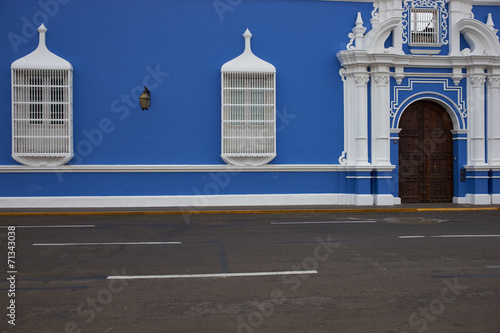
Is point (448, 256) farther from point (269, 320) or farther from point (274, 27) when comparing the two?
point (274, 27)

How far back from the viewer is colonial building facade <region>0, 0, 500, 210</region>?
14188 millimetres

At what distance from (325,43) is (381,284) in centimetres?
1117

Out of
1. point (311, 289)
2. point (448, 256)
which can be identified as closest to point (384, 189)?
point (448, 256)

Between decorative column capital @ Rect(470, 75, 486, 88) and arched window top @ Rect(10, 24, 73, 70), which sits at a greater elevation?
arched window top @ Rect(10, 24, 73, 70)

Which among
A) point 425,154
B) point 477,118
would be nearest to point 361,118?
point 425,154

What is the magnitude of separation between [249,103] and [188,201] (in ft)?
11.7

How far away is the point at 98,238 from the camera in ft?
28.9

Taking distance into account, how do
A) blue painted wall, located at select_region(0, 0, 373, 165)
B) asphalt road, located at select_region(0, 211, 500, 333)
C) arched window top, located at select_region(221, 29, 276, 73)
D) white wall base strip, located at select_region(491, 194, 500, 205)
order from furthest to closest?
white wall base strip, located at select_region(491, 194, 500, 205) < arched window top, located at select_region(221, 29, 276, 73) < blue painted wall, located at select_region(0, 0, 373, 165) < asphalt road, located at select_region(0, 211, 500, 333)

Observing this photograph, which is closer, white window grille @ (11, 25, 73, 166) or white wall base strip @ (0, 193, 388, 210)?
white window grille @ (11, 25, 73, 166)

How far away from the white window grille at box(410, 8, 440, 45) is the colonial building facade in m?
0.05

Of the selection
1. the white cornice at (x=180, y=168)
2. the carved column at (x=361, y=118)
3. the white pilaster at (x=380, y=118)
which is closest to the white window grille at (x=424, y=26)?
the white pilaster at (x=380, y=118)

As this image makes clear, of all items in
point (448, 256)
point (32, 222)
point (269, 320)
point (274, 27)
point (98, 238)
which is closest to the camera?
point (269, 320)

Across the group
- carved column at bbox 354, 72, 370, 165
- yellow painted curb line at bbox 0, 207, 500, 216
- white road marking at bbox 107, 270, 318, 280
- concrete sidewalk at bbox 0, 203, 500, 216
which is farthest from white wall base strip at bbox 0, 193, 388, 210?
white road marking at bbox 107, 270, 318, 280

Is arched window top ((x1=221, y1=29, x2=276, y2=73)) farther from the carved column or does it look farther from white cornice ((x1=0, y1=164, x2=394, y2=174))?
white cornice ((x1=0, y1=164, x2=394, y2=174))
